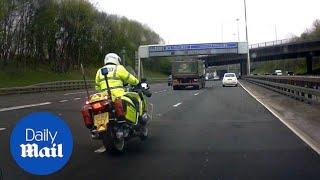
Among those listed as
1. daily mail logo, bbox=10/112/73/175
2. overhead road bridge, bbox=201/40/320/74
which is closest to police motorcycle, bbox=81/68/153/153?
daily mail logo, bbox=10/112/73/175

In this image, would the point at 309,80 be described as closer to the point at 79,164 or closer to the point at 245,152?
the point at 245,152

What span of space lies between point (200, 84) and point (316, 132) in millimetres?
37692

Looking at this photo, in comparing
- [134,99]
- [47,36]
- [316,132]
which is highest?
[47,36]

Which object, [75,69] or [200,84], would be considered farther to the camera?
[75,69]

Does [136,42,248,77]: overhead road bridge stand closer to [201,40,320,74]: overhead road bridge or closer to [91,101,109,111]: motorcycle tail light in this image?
[201,40,320,74]: overhead road bridge

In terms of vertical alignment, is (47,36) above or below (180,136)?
above

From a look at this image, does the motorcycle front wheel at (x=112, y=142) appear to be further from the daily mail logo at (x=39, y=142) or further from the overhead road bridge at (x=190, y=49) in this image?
the overhead road bridge at (x=190, y=49)

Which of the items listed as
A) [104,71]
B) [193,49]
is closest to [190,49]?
[193,49]

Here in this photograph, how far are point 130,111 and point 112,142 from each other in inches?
28.8

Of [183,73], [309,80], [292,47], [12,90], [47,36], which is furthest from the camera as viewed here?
[292,47]

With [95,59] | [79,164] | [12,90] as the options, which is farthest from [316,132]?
[95,59]

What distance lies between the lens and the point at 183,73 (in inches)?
1954

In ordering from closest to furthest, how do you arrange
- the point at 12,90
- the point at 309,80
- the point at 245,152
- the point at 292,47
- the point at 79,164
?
the point at 79,164, the point at 245,152, the point at 309,80, the point at 12,90, the point at 292,47

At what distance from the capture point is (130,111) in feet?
34.2
